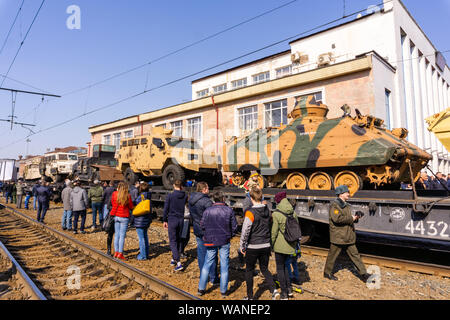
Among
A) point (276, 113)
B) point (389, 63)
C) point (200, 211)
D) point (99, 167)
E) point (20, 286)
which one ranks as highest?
point (389, 63)

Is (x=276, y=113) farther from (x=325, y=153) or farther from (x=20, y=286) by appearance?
(x=20, y=286)

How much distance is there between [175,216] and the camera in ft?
20.0

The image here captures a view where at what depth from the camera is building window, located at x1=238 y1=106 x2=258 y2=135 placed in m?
19.9

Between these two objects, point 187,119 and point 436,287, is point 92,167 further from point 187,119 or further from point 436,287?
point 436,287

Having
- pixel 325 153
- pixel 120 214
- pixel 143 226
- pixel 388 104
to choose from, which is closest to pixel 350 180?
pixel 325 153

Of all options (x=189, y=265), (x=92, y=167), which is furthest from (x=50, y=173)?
(x=189, y=265)

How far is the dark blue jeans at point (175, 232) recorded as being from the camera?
602 centimetres

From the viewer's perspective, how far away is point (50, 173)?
23.0 meters

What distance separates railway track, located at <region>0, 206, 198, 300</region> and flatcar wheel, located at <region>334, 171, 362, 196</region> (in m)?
5.41

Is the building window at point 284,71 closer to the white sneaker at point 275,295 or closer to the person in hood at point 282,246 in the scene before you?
the person in hood at point 282,246

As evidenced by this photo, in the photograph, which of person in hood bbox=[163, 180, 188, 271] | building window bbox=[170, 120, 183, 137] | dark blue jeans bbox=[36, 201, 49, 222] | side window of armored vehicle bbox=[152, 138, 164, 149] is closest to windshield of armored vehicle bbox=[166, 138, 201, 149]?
side window of armored vehicle bbox=[152, 138, 164, 149]

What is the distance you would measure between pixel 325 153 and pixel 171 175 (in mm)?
6256

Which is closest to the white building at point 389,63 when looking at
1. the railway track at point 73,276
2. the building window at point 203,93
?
the building window at point 203,93

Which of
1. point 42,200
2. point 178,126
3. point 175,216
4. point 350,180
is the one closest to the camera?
point 175,216
